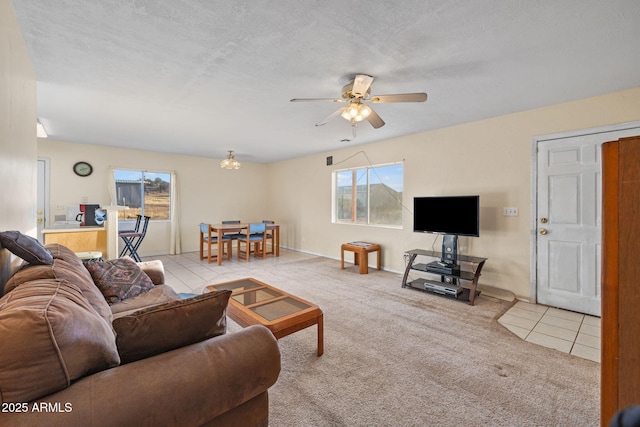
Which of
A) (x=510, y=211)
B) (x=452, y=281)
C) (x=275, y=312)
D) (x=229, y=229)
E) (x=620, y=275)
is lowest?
(x=452, y=281)

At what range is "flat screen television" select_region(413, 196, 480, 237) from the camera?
344 centimetres

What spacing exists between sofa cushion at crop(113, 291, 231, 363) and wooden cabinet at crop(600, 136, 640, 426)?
4.57ft

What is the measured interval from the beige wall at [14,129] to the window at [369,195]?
449cm

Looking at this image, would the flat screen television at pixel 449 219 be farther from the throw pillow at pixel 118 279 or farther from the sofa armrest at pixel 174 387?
the throw pillow at pixel 118 279

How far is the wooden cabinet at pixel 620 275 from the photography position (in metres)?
0.80

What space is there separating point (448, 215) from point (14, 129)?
420cm

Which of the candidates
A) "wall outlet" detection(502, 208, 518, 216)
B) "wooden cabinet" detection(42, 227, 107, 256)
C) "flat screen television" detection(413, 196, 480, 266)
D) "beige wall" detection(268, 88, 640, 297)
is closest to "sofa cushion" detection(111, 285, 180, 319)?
"wooden cabinet" detection(42, 227, 107, 256)

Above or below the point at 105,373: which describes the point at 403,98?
above

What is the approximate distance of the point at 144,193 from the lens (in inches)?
241

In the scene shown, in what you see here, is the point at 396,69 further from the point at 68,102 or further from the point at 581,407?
the point at 68,102

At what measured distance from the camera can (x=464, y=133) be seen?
3865mm

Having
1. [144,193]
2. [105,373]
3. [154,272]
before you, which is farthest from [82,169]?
[105,373]

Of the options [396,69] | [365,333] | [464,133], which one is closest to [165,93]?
[396,69]

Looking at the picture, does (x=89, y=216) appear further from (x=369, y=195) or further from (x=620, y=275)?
(x=620, y=275)
